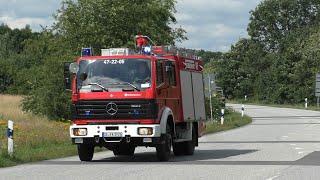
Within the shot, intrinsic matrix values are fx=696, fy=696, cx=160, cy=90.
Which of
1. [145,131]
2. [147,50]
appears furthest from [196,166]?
[147,50]

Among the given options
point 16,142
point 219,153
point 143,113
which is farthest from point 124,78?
point 16,142

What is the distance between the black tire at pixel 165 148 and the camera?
17.0 meters

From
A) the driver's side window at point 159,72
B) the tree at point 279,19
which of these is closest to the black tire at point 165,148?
the driver's side window at point 159,72

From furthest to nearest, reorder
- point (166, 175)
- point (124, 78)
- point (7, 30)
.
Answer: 1. point (7, 30)
2. point (124, 78)
3. point (166, 175)

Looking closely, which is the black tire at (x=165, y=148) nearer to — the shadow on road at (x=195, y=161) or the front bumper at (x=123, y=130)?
the shadow on road at (x=195, y=161)

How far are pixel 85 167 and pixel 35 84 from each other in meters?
23.7

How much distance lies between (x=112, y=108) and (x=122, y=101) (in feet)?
1.02

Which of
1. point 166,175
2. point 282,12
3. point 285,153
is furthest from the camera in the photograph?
point 282,12

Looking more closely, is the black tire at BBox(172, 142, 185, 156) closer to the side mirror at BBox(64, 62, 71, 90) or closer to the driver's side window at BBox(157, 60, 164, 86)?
the driver's side window at BBox(157, 60, 164, 86)

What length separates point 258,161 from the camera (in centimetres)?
1703

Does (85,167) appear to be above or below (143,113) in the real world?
below

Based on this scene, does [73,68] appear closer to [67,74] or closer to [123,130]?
[67,74]

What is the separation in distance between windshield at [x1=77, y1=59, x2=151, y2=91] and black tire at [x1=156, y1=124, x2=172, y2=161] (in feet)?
4.70

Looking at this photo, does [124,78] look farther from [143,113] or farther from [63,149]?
[63,149]
